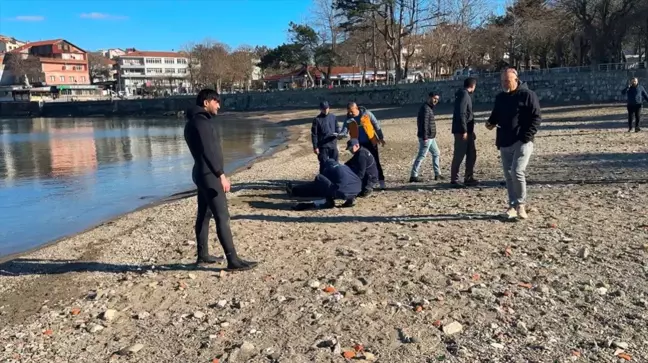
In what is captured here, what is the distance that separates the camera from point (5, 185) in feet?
59.8

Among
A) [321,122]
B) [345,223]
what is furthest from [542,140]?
[345,223]

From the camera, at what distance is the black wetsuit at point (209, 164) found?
5.51 metres

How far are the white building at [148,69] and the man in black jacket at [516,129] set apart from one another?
124m

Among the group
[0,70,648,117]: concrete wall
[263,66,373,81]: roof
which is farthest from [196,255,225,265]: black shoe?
[263,66,373,81]: roof

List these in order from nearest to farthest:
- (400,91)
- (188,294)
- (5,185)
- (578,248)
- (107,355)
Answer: (107,355) → (188,294) → (578,248) → (5,185) → (400,91)

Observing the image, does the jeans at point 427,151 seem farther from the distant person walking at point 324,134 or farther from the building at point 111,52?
the building at point 111,52

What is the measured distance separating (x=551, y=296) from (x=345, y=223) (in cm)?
348

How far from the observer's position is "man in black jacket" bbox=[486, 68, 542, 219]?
6703 mm

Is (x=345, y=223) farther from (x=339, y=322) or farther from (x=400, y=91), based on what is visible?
(x=400, y=91)

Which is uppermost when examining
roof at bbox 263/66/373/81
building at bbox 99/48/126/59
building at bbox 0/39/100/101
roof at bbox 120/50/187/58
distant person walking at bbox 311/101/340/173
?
building at bbox 99/48/126/59

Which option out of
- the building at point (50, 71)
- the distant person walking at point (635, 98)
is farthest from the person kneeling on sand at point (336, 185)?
the building at point (50, 71)

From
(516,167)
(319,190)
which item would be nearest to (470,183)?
(319,190)

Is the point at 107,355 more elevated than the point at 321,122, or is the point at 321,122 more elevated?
the point at 321,122

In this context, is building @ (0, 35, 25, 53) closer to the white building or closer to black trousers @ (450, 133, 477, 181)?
the white building
